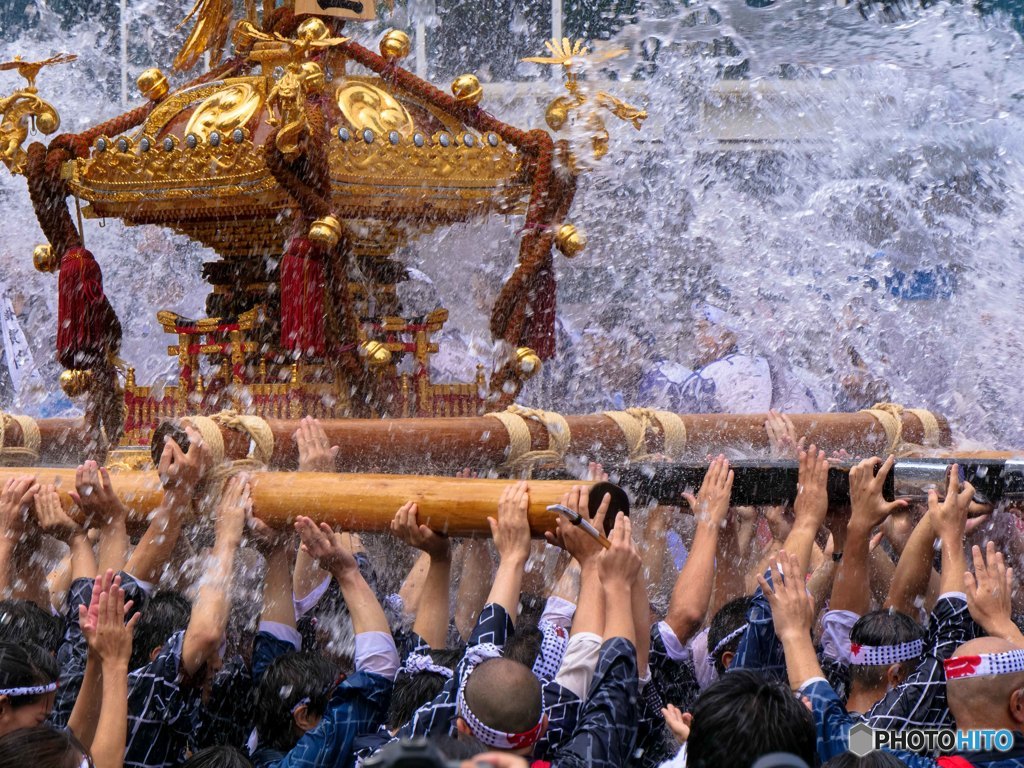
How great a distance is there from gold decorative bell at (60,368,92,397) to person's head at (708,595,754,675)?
2.68 metres

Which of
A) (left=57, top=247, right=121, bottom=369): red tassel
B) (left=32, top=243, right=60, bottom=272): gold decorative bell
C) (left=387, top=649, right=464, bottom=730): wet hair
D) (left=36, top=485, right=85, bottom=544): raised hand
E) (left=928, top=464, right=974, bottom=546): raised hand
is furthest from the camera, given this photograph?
(left=32, top=243, right=60, bottom=272): gold decorative bell

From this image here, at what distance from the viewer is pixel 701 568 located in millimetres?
3074

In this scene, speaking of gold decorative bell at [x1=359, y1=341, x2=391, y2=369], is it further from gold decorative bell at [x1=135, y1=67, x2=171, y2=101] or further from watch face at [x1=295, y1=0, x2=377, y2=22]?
gold decorative bell at [x1=135, y1=67, x2=171, y2=101]

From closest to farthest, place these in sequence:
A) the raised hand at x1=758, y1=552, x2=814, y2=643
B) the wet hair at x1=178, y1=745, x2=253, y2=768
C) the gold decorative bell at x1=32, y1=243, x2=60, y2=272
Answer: the wet hair at x1=178, y1=745, x2=253, y2=768 < the raised hand at x1=758, y1=552, x2=814, y2=643 < the gold decorative bell at x1=32, y1=243, x2=60, y2=272

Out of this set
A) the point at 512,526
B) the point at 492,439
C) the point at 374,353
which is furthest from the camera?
the point at 374,353

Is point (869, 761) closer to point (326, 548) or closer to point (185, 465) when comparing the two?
point (326, 548)

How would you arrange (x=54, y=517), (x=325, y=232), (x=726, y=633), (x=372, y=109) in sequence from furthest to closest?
(x=372, y=109)
(x=325, y=232)
(x=54, y=517)
(x=726, y=633)

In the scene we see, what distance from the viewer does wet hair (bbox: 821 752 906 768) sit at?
6.89ft

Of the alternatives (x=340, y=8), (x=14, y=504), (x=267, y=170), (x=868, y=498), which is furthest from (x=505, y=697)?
(x=340, y=8)

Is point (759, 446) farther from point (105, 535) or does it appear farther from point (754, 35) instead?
point (754, 35)

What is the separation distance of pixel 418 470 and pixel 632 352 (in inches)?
128

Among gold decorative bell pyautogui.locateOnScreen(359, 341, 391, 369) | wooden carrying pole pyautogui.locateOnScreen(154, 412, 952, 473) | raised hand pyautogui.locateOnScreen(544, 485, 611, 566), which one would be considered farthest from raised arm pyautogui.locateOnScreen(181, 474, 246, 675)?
gold decorative bell pyautogui.locateOnScreen(359, 341, 391, 369)

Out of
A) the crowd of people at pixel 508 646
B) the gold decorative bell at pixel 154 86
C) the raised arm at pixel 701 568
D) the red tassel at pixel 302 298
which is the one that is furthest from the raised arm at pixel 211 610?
the gold decorative bell at pixel 154 86

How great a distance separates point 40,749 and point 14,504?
1.47 meters
